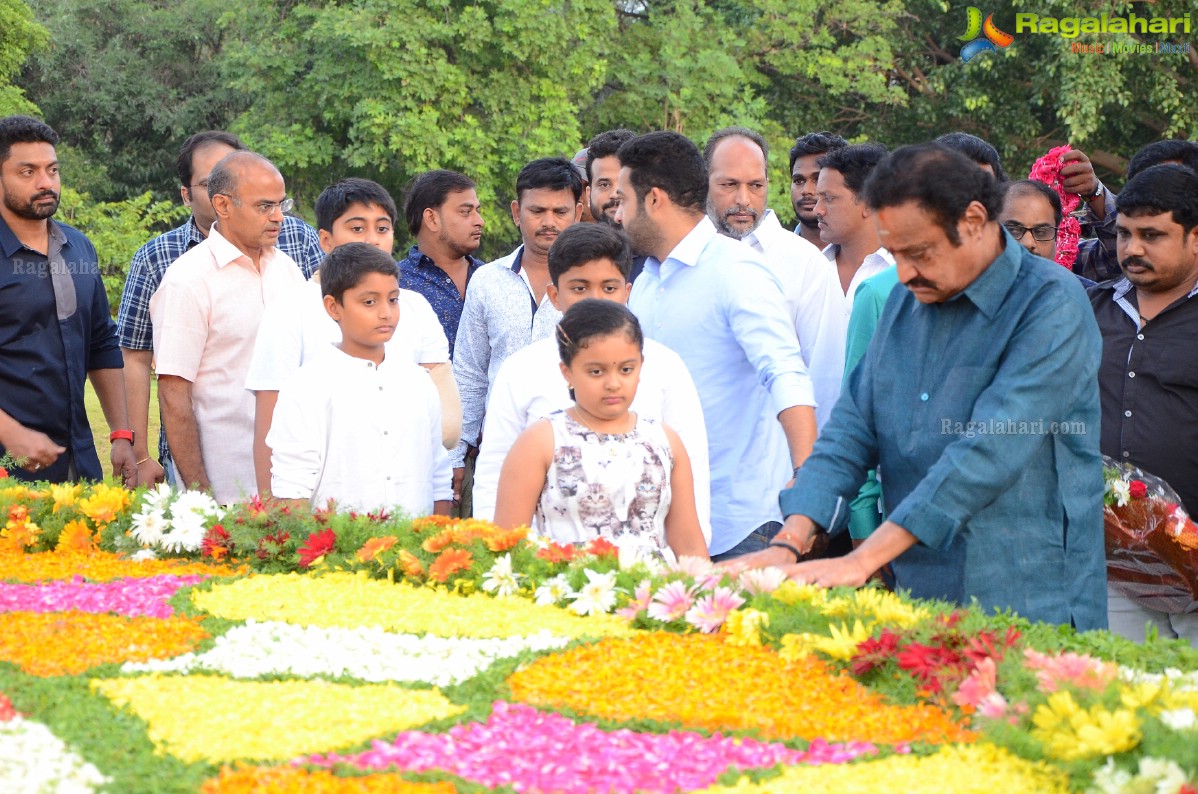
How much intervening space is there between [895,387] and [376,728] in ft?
5.54

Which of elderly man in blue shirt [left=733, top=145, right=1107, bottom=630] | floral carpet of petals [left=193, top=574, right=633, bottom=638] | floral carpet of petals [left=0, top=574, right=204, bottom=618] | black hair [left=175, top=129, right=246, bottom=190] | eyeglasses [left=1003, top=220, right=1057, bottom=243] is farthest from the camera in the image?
black hair [left=175, top=129, right=246, bottom=190]

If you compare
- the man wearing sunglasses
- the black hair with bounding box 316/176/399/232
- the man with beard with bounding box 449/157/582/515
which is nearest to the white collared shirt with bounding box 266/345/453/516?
the man wearing sunglasses

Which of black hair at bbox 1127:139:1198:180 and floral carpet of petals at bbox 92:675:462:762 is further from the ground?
black hair at bbox 1127:139:1198:180

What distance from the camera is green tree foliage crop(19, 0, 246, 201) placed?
89.8 ft

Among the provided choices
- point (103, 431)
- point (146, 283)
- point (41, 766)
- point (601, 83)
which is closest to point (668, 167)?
point (146, 283)

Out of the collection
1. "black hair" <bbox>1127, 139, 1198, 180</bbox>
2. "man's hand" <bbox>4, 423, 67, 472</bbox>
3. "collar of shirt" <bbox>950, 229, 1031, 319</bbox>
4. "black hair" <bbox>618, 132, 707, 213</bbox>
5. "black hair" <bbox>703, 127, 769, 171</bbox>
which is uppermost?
"black hair" <bbox>703, 127, 769, 171</bbox>

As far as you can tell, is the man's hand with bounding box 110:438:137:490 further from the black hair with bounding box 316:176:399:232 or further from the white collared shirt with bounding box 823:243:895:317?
the white collared shirt with bounding box 823:243:895:317

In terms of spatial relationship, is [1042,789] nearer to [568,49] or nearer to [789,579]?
[789,579]

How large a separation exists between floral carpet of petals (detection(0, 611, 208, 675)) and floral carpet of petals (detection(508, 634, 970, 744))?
0.94 m

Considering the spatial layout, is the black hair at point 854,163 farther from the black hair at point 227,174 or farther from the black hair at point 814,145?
the black hair at point 227,174

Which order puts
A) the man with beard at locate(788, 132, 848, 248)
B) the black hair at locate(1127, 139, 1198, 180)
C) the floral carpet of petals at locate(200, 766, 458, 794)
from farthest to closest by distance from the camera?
the man with beard at locate(788, 132, 848, 248) → the black hair at locate(1127, 139, 1198, 180) → the floral carpet of petals at locate(200, 766, 458, 794)

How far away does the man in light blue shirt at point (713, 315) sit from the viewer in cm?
486

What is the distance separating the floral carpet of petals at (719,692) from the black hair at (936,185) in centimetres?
113

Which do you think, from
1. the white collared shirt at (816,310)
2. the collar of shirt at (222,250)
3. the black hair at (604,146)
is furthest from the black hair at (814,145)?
the collar of shirt at (222,250)
